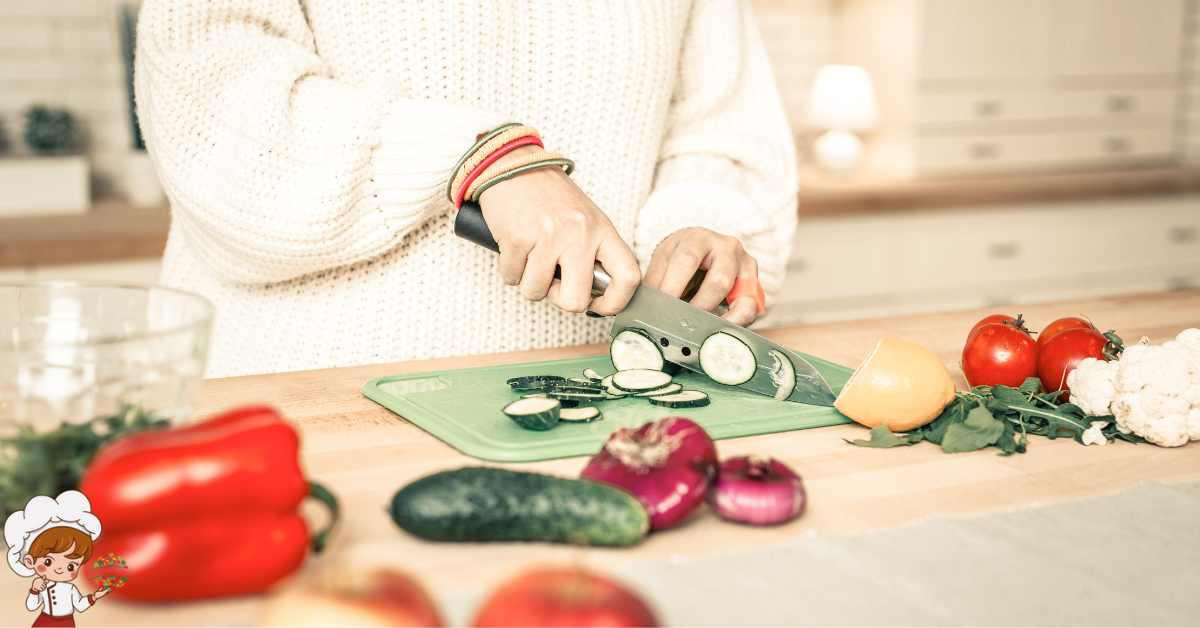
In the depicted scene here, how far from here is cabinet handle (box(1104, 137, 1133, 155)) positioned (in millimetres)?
3998

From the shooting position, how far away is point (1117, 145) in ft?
13.2

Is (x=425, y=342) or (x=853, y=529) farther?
(x=425, y=342)

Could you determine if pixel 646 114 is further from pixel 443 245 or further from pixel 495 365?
pixel 495 365

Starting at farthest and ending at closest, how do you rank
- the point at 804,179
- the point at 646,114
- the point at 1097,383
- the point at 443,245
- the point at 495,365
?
the point at 804,179, the point at 646,114, the point at 443,245, the point at 495,365, the point at 1097,383

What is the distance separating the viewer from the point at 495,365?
4.35 ft

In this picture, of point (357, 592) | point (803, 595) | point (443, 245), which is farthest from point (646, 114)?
point (357, 592)

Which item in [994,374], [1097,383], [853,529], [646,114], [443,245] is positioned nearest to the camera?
[853,529]

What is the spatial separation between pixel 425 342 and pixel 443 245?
0.15m

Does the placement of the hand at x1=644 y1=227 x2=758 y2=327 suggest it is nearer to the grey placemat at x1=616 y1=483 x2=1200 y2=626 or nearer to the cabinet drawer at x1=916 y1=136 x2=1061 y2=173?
the grey placemat at x1=616 y1=483 x2=1200 y2=626

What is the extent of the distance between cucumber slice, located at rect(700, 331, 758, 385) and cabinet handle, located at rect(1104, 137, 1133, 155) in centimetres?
349

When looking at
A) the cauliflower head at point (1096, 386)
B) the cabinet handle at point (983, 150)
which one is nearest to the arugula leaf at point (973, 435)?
the cauliflower head at point (1096, 386)

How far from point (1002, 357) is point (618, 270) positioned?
0.48 meters

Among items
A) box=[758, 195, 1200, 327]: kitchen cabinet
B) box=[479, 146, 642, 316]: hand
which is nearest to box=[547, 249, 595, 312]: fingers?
box=[479, 146, 642, 316]: hand

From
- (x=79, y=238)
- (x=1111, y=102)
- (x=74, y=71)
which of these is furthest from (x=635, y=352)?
(x=1111, y=102)
